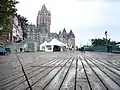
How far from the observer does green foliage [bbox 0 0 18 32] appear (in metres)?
15.7

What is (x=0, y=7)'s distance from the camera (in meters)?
15.5

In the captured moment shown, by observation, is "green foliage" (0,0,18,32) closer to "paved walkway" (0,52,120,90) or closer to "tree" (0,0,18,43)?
"tree" (0,0,18,43)

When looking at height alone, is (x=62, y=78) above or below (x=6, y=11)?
below

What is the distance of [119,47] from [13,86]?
39.5 meters

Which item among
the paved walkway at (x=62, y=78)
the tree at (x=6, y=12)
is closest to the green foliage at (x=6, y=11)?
the tree at (x=6, y=12)

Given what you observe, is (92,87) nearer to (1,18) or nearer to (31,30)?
(1,18)

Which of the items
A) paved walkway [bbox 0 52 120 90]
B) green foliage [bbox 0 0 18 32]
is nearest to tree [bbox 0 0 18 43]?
green foliage [bbox 0 0 18 32]

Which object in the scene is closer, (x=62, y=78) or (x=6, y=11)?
(x=62, y=78)

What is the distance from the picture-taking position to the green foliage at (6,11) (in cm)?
1574

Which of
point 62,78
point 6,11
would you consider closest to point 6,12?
point 6,11

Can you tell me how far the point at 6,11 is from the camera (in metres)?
16.3

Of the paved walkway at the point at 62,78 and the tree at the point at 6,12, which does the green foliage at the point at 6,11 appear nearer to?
the tree at the point at 6,12

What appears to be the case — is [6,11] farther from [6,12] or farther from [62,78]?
[62,78]

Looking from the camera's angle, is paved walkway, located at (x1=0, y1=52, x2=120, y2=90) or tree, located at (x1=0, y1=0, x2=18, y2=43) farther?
tree, located at (x1=0, y1=0, x2=18, y2=43)
